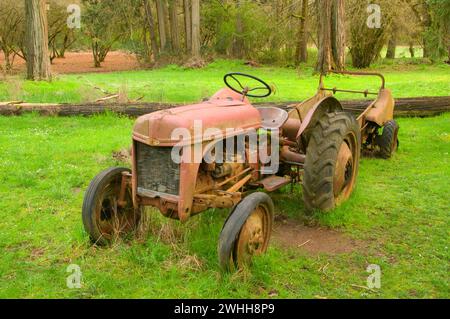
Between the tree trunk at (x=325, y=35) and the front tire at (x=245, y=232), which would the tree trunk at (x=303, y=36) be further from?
the front tire at (x=245, y=232)

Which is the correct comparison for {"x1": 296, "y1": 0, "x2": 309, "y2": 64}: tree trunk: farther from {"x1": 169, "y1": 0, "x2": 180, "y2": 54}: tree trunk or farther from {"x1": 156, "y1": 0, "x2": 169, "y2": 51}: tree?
{"x1": 156, "y1": 0, "x2": 169, "y2": 51}: tree

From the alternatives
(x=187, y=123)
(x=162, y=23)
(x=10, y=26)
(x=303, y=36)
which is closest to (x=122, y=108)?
(x=187, y=123)

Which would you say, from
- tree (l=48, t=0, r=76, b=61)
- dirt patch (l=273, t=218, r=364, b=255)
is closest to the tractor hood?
dirt patch (l=273, t=218, r=364, b=255)

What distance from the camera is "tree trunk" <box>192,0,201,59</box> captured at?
24.6 m

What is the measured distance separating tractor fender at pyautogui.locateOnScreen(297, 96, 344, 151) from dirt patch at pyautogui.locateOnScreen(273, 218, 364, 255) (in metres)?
1.01

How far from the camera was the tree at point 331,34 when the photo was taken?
1853 centimetres

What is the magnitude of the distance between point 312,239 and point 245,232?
1.24 meters

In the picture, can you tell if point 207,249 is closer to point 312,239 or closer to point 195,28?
point 312,239

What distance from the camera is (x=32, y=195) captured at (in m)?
5.93

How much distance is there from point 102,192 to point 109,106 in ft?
23.2

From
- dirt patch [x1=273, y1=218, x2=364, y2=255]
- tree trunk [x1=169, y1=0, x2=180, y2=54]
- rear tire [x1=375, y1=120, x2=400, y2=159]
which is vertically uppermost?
tree trunk [x1=169, y1=0, x2=180, y2=54]

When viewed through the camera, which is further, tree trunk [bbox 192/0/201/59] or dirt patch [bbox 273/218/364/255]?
tree trunk [bbox 192/0/201/59]
